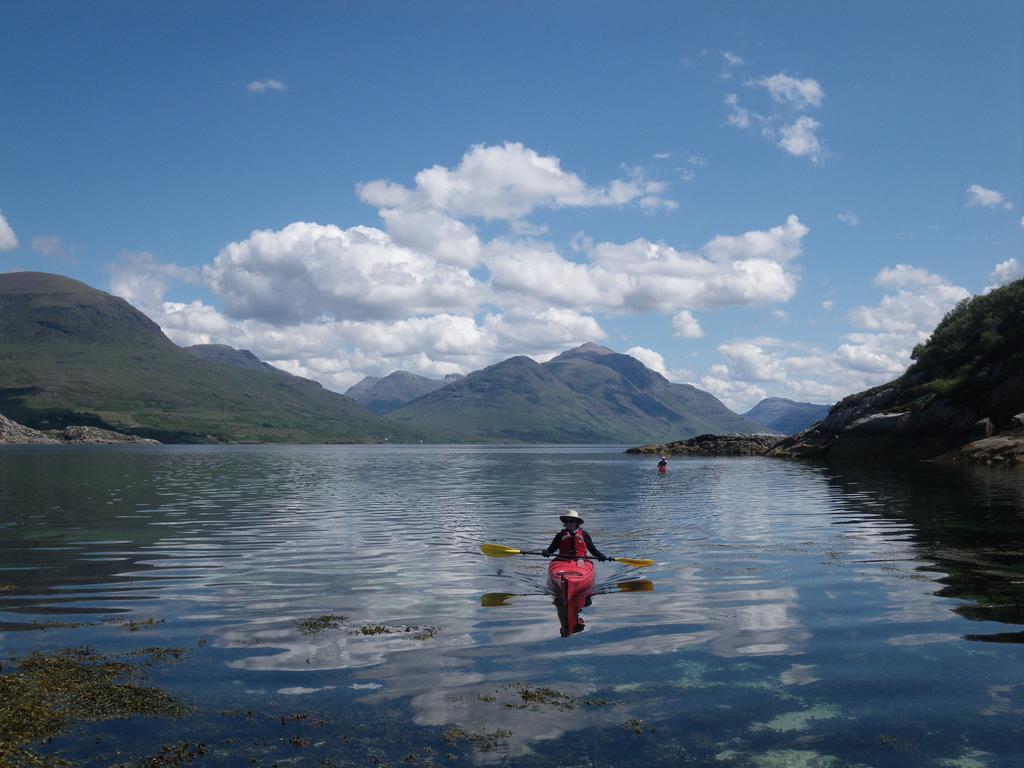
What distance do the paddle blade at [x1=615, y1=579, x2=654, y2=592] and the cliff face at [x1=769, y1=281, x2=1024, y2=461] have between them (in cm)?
7671

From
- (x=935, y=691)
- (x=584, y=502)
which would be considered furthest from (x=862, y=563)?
(x=584, y=502)

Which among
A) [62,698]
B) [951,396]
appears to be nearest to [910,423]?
[951,396]

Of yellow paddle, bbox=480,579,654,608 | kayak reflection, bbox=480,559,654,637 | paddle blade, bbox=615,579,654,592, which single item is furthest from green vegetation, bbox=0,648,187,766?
paddle blade, bbox=615,579,654,592

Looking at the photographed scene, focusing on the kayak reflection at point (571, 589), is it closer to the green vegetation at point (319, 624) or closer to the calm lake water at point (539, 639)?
the calm lake water at point (539, 639)

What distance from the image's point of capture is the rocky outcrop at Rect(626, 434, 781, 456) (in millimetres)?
169500

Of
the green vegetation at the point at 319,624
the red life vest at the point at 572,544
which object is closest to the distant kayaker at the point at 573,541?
the red life vest at the point at 572,544

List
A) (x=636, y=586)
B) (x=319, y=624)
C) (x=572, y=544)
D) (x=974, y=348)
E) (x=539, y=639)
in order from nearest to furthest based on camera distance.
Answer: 1. (x=539, y=639)
2. (x=319, y=624)
3. (x=636, y=586)
4. (x=572, y=544)
5. (x=974, y=348)


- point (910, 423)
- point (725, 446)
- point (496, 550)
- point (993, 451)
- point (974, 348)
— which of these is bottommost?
point (725, 446)

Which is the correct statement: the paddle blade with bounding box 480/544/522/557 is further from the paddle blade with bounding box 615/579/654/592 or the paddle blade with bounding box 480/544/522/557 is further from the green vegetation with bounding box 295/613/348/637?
the green vegetation with bounding box 295/613/348/637

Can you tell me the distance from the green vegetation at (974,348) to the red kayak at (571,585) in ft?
303

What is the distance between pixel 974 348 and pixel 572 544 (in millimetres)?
108488

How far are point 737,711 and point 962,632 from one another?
311 inches

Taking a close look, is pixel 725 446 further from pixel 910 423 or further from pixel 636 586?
pixel 636 586

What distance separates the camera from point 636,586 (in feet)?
73.4
